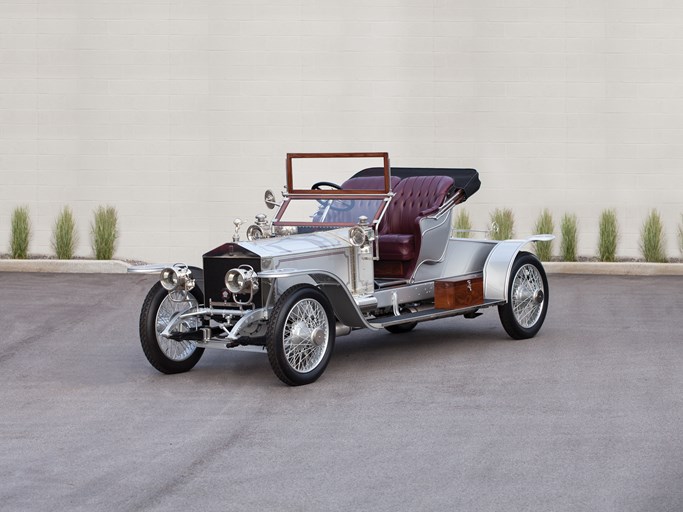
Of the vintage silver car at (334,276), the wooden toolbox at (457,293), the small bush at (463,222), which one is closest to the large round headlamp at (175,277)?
the vintage silver car at (334,276)

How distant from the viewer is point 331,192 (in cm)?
1022

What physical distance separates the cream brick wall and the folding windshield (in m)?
5.93

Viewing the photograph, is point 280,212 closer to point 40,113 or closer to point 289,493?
point 289,493

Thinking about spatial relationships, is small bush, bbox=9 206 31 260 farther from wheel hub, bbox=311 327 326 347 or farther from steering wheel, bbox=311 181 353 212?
wheel hub, bbox=311 327 326 347

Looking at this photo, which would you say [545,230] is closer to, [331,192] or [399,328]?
[399,328]

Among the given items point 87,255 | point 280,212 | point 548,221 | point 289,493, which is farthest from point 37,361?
point 548,221

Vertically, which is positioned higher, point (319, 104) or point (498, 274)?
point (319, 104)

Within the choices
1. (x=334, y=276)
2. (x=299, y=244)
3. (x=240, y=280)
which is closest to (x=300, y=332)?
(x=240, y=280)

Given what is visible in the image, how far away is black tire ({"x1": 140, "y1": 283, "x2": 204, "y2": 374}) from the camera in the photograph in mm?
8688

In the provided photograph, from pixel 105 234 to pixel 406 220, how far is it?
701 cm

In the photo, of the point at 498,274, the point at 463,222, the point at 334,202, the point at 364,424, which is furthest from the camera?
the point at 463,222

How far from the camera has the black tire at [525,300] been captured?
33.6 feet

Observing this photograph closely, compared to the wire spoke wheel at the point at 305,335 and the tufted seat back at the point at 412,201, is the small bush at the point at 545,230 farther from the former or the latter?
the wire spoke wheel at the point at 305,335

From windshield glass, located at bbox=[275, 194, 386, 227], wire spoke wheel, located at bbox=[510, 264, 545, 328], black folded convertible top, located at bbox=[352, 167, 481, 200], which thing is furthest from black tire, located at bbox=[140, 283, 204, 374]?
wire spoke wheel, located at bbox=[510, 264, 545, 328]
